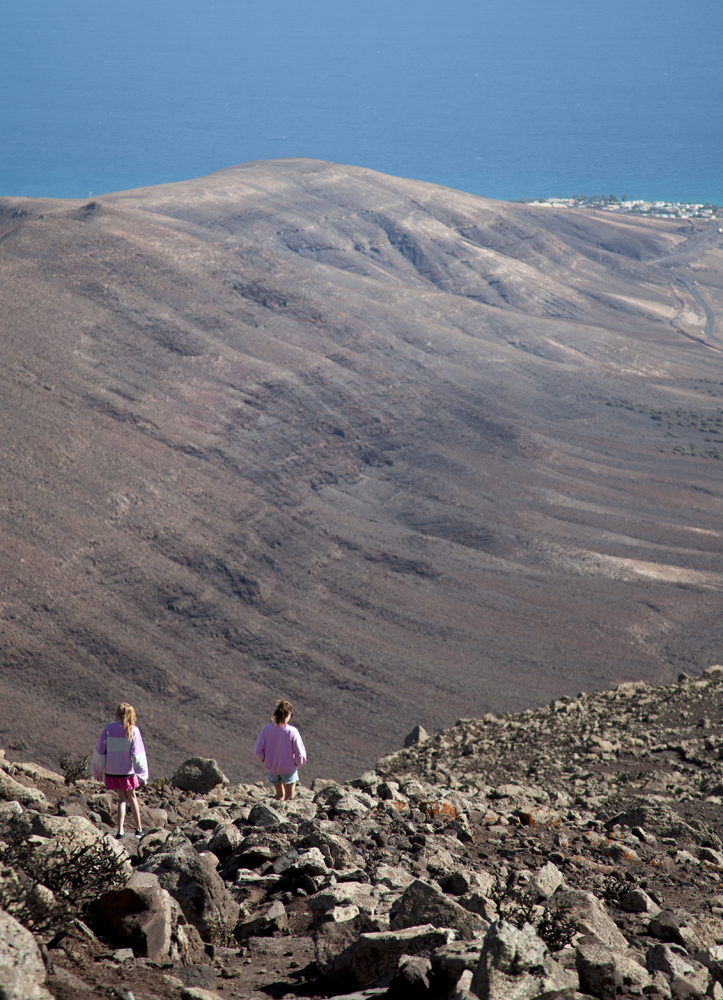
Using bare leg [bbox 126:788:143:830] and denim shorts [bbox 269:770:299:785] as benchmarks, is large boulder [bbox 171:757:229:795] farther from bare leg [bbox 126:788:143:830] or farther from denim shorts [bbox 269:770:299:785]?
bare leg [bbox 126:788:143:830]

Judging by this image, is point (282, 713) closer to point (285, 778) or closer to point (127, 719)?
point (285, 778)

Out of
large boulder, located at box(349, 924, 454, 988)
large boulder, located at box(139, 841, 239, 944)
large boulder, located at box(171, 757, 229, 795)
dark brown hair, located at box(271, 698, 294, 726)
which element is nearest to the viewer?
large boulder, located at box(349, 924, 454, 988)

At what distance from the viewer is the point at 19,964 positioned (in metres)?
3.91

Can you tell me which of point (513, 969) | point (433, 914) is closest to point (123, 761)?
point (433, 914)

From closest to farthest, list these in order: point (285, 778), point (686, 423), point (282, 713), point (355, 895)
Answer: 1. point (355, 895)
2. point (282, 713)
3. point (285, 778)
4. point (686, 423)

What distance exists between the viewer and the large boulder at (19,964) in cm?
375

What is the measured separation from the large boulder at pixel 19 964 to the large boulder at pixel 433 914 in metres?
2.49

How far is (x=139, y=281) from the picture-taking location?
45.1 m

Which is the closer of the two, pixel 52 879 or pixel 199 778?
pixel 52 879

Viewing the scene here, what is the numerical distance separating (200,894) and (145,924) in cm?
77

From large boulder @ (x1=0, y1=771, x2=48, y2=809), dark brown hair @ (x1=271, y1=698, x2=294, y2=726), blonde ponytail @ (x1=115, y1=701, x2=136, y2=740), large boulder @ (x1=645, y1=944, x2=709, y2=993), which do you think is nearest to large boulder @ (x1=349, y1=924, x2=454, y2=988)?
large boulder @ (x1=645, y1=944, x2=709, y2=993)

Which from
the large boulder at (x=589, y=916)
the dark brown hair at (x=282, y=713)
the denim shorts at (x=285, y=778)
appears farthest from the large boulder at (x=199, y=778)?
the large boulder at (x=589, y=916)

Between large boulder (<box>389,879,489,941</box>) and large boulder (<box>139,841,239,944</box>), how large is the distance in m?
1.24

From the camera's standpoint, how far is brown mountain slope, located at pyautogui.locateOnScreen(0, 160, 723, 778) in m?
28.0
